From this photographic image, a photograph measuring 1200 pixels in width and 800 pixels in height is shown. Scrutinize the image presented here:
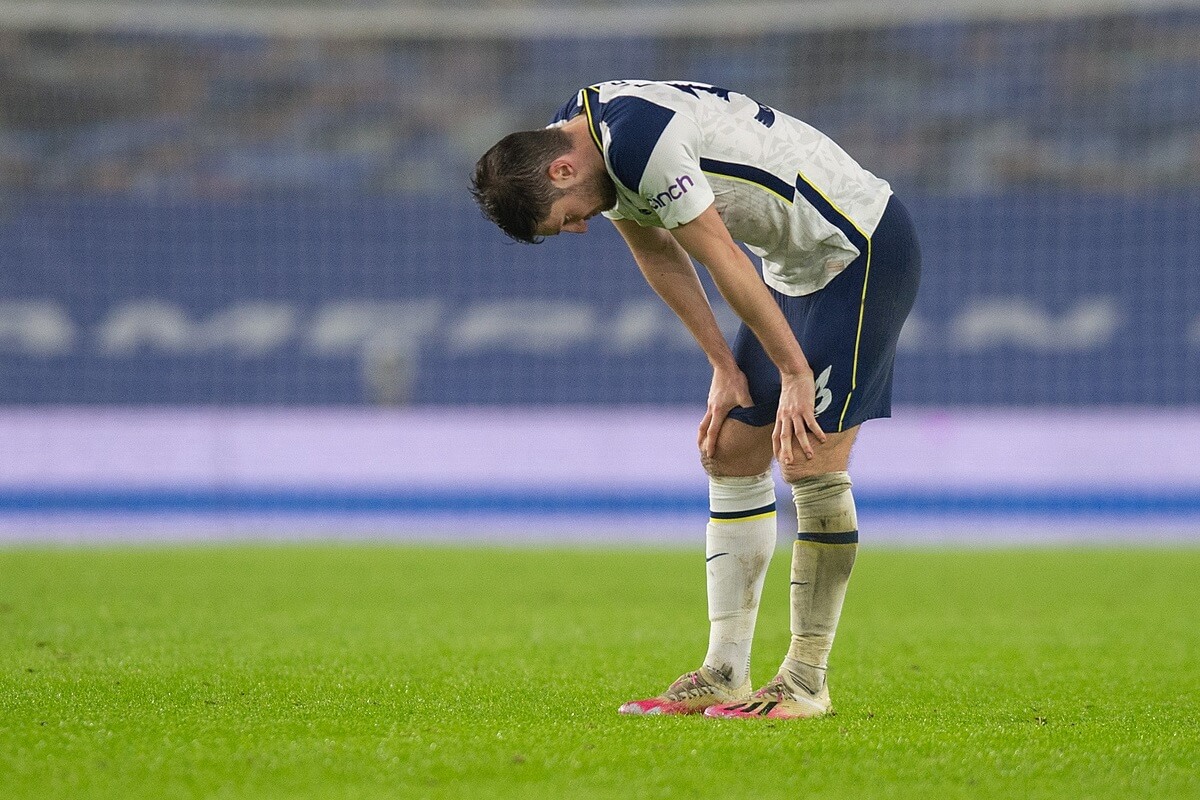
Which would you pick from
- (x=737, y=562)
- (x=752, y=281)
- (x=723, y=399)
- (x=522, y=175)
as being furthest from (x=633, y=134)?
(x=737, y=562)

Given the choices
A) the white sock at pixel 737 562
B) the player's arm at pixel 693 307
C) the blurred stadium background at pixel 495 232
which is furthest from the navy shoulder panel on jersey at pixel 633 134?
the blurred stadium background at pixel 495 232

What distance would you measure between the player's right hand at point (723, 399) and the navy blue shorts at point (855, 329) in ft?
0.09

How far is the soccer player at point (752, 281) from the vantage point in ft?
11.7

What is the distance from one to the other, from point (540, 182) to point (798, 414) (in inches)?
32.9

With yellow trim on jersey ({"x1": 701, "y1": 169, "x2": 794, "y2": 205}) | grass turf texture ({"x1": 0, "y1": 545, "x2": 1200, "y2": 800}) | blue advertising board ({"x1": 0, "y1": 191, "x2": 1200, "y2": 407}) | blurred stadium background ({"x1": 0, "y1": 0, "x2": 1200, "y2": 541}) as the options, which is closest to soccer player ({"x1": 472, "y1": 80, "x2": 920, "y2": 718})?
yellow trim on jersey ({"x1": 701, "y1": 169, "x2": 794, "y2": 205})

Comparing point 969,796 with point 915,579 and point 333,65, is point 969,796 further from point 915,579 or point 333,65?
A: point 333,65

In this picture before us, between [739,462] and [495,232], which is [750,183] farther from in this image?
[495,232]

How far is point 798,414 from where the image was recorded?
144 inches

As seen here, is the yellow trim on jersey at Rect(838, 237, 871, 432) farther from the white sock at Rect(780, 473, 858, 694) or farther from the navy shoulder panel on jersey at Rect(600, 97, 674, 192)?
the navy shoulder panel on jersey at Rect(600, 97, 674, 192)

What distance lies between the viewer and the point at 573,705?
3.94m

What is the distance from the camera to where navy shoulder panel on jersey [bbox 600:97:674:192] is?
3.47m

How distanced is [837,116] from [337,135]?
644 cm

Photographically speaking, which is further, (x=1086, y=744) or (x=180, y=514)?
(x=180, y=514)

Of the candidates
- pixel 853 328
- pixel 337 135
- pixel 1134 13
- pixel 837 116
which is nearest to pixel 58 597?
pixel 853 328
